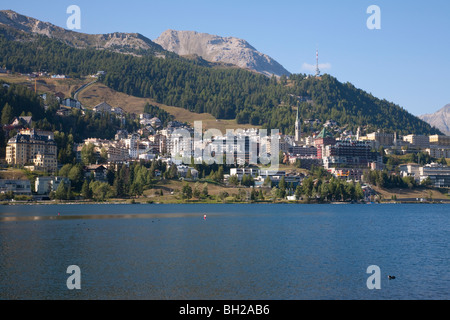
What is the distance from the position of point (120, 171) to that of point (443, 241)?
133m

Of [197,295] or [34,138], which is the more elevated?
[34,138]

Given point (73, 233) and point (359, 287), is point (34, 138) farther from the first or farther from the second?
point (359, 287)

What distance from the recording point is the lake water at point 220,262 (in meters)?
40.4

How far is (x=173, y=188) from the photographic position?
190250 millimetres

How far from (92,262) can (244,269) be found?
16087mm

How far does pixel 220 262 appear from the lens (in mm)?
53375

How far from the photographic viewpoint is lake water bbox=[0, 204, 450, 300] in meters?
40.4

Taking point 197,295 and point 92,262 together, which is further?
point 92,262

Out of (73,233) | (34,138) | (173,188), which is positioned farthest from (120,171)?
(73,233)
